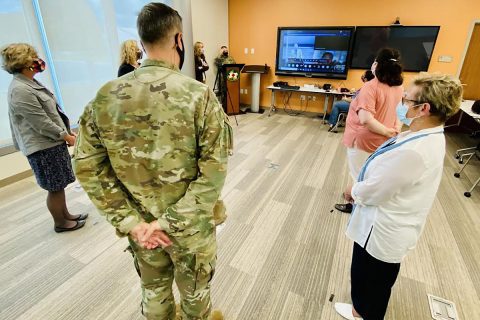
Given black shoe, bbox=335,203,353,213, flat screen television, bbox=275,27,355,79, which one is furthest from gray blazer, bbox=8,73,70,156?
flat screen television, bbox=275,27,355,79

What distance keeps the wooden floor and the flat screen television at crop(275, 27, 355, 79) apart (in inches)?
129

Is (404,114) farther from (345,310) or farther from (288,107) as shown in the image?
(288,107)

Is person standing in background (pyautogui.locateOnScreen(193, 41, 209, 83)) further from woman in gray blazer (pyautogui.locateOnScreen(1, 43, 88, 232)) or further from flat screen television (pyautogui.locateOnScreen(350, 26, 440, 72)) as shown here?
woman in gray blazer (pyautogui.locateOnScreen(1, 43, 88, 232))

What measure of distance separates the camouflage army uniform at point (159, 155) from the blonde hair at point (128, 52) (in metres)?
1.77

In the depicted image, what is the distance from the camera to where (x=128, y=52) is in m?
2.31

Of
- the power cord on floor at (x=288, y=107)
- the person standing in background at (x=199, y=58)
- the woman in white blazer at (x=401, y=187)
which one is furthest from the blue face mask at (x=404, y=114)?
the power cord on floor at (x=288, y=107)

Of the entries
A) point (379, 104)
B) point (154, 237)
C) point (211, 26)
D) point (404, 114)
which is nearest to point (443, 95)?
point (404, 114)

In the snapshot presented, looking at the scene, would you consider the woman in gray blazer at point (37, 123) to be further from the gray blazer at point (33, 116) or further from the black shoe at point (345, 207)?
the black shoe at point (345, 207)

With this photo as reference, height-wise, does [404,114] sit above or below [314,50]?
below

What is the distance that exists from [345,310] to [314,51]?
203 inches

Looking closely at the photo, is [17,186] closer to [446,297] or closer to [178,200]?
[178,200]

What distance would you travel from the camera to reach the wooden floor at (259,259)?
5.16ft

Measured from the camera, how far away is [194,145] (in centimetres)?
87

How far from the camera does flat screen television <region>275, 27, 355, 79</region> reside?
5141 millimetres
